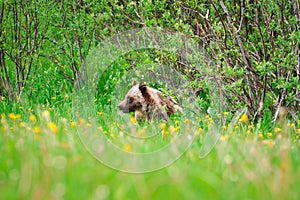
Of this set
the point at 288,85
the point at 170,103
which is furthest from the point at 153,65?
the point at 288,85

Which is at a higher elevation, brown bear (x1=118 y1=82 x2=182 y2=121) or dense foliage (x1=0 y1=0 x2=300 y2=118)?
dense foliage (x1=0 y1=0 x2=300 y2=118)

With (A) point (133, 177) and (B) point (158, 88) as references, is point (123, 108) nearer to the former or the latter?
(B) point (158, 88)

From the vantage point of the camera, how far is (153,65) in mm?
5922

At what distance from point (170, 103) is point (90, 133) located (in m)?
2.67

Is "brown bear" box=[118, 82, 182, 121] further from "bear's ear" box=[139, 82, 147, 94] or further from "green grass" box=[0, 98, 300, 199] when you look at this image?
"green grass" box=[0, 98, 300, 199]

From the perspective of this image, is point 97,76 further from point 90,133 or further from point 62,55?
point 90,133

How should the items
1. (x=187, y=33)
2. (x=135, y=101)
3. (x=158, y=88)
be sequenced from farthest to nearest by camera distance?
(x=158, y=88) → (x=135, y=101) → (x=187, y=33)

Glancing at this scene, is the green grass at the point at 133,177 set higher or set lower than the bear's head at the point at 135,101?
higher

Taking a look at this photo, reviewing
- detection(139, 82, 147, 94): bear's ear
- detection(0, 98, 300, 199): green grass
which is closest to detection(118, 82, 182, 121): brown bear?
detection(139, 82, 147, 94): bear's ear

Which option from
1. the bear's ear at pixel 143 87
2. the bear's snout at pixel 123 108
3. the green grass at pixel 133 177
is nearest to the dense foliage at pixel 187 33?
the bear's ear at pixel 143 87

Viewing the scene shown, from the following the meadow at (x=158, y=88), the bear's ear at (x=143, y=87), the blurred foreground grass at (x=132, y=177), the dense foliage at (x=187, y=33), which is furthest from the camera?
the bear's ear at (x=143, y=87)

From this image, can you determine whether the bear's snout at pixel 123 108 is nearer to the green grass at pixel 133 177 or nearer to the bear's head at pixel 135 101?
the bear's head at pixel 135 101

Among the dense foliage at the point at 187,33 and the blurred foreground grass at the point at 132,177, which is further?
the dense foliage at the point at 187,33

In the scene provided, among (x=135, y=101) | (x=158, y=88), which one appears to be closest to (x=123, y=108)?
(x=135, y=101)
